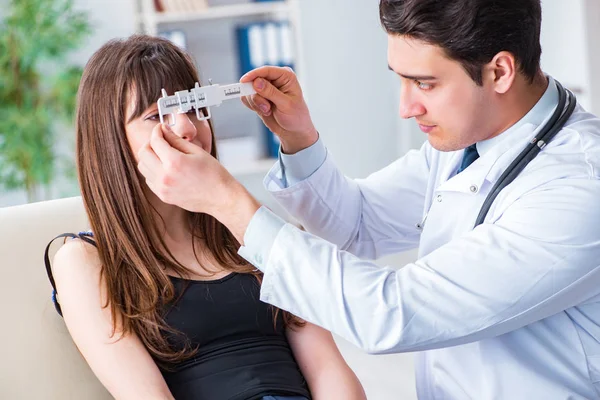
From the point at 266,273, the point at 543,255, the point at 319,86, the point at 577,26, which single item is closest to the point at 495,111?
the point at 543,255

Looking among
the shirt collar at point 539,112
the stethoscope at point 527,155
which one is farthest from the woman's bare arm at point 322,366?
the shirt collar at point 539,112

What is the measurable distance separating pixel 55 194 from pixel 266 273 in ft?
10.1

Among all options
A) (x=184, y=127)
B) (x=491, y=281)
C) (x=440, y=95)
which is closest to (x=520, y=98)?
(x=440, y=95)

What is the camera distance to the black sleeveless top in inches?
57.2

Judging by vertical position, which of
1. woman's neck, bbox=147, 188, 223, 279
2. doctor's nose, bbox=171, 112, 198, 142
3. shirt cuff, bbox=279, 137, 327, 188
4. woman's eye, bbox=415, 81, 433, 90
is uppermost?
woman's eye, bbox=415, 81, 433, 90

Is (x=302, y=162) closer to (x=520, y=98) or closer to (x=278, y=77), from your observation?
(x=278, y=77)

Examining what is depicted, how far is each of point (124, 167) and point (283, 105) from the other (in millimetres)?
335

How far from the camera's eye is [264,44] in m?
3.64

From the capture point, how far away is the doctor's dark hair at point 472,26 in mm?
1320

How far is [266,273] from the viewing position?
1.22m

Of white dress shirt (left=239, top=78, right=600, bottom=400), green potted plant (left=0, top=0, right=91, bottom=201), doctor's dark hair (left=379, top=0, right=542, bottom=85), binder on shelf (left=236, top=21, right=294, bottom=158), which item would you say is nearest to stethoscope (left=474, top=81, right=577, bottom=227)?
white dress shirt (left=239, top=78, right=600, bottom=400)

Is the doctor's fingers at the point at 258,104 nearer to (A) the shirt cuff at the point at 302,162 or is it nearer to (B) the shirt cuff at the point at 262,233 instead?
(A) the shirt cuff at the point at 302,162

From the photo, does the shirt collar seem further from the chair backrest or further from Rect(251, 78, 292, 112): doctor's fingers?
the chair backrest

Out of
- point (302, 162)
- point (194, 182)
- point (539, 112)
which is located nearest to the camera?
point (194, 182)
